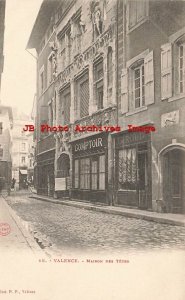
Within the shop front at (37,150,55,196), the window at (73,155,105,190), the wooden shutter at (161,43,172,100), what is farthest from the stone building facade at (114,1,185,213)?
the shop front at (37,150,55,196)

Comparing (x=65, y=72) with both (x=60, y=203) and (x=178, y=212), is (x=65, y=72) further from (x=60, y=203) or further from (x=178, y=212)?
(x=178, y=212)

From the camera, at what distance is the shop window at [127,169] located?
23.2ft

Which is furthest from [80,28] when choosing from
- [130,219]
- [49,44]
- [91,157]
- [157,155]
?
[130,219]

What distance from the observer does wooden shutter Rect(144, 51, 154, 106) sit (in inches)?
241

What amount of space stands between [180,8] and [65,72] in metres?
4.45

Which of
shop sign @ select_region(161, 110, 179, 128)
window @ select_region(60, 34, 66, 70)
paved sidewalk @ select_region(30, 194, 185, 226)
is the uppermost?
window @ select_region(60, 34, 66, 70)

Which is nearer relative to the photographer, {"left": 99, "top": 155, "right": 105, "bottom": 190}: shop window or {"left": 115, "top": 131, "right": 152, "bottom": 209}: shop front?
{"left": 115, "top": 131, "right": 152, "bottom": 209}: shop front

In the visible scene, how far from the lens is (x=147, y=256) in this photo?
3.41 m

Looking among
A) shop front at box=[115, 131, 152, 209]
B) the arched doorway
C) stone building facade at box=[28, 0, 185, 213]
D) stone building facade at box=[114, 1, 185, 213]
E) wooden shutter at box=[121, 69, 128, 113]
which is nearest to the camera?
stone building facade at box=[114, 1, 185, 213]

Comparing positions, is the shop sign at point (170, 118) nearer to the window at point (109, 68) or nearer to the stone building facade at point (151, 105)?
the stone building facade at point (151, 105)

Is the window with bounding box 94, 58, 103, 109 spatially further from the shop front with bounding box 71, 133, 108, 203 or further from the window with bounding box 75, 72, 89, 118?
the shop front with bounding box 71, 133, 108, 203

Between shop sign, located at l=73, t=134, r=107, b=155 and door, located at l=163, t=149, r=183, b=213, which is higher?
shop sign, located at l=73, t=134, r=107, b=155

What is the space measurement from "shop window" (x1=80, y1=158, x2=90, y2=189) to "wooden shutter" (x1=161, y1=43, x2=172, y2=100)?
365 cm

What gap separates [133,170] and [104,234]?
2.55m
